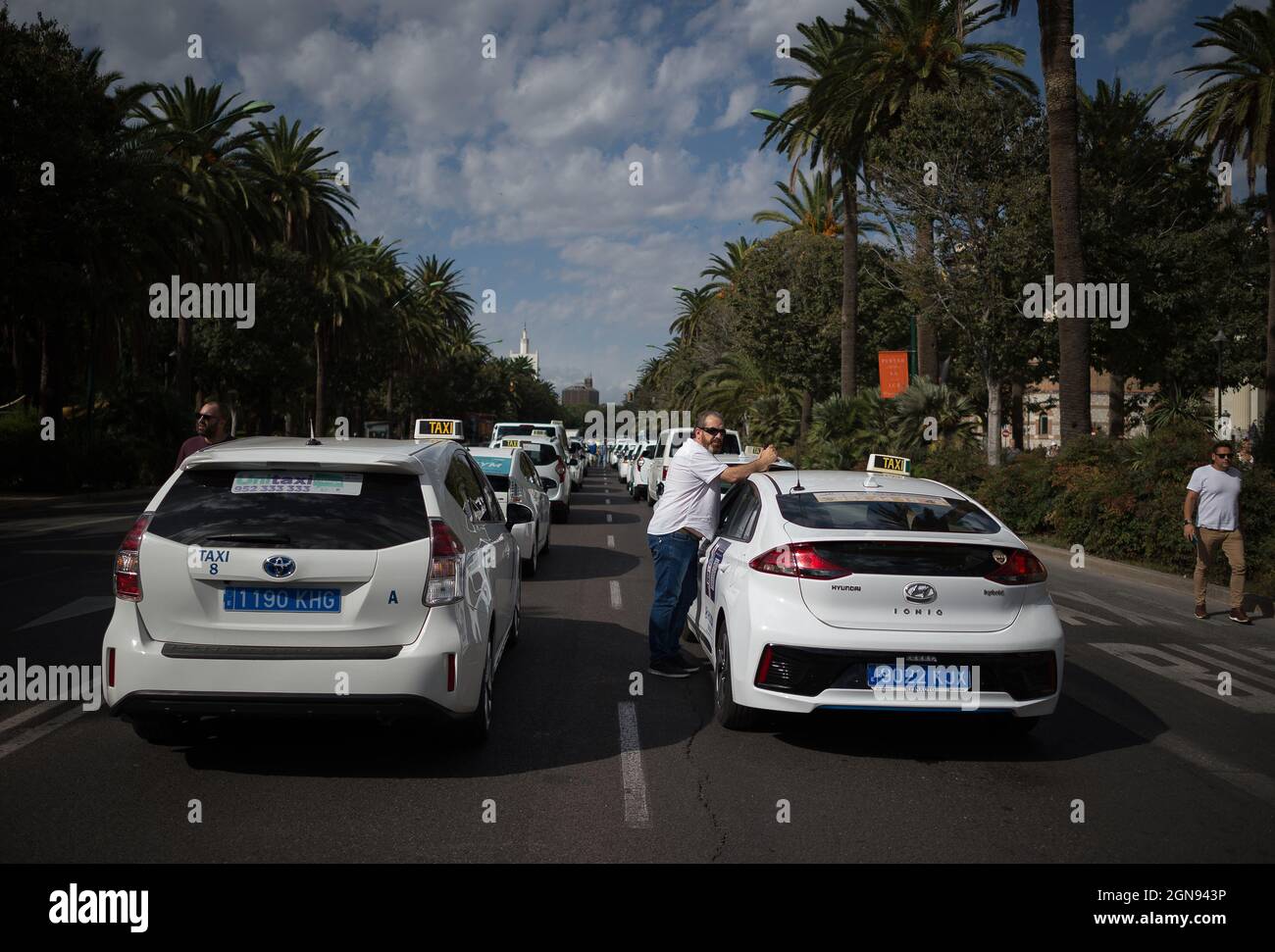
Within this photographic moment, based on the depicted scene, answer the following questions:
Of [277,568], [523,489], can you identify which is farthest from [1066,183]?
[277,568]

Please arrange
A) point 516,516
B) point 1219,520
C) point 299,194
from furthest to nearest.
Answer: point 299,194, point 1219,520, point 516,516

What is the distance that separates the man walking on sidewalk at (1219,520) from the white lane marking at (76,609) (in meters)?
10.9

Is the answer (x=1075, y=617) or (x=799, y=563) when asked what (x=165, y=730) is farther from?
(x=1075, y=617)

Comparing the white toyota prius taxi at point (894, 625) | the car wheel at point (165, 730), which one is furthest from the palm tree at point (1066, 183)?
the car wheel at point (165, 730)

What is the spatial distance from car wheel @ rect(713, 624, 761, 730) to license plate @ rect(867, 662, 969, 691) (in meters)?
0.77

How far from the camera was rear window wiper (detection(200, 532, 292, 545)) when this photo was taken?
529 centimetres

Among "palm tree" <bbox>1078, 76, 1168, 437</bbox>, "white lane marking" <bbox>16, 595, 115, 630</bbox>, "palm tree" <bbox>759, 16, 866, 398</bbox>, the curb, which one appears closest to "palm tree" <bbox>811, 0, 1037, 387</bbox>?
"palm tree" <bbox>759, 16, 866, 398</bbox>

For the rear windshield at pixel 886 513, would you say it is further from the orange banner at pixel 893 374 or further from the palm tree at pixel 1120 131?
the palm tree at pixel 1120 131

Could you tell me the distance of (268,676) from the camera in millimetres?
5176

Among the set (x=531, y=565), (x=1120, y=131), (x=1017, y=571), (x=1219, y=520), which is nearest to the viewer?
(x=1017, y=571)

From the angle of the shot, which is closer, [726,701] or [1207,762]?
[1207,762]

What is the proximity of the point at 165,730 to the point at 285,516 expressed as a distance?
5.03 feet
